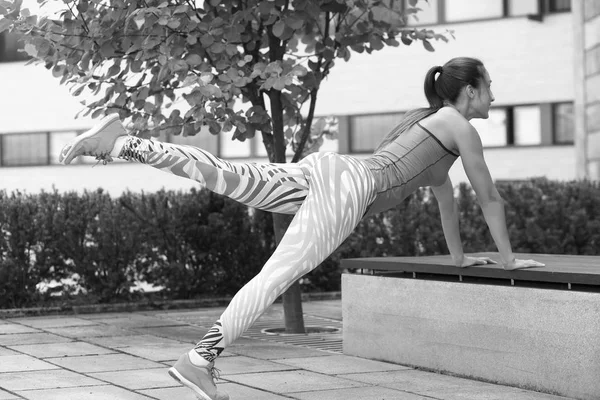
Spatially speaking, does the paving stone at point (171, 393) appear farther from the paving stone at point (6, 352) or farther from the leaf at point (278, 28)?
the leaf at point (278, 28)

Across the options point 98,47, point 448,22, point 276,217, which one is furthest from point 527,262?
point 448,22

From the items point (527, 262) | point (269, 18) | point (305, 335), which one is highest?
point (269, 18)

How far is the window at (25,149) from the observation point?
87.1 ft

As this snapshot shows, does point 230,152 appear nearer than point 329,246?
No

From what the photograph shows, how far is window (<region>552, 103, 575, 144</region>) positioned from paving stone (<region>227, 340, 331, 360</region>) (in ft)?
43.6

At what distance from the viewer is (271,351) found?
788 centimetres

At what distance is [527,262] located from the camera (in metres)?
6.39

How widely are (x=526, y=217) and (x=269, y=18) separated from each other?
203 inches

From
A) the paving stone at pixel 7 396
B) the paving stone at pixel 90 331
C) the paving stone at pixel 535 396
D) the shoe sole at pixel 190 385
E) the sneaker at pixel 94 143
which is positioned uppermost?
the sneaker at pixel 94 143

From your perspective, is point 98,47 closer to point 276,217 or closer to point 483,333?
point 276,217

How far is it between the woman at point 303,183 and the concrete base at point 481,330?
1.86ft

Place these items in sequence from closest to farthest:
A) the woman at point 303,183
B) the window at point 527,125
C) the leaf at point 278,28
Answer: the woman at point 303,183 < the leaf at point 278,28 < the window at point 527,125

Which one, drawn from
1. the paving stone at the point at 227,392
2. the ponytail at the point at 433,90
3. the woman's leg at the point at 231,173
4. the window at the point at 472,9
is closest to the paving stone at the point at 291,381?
the paving stone at the point at 227,392

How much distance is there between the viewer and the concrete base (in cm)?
592
